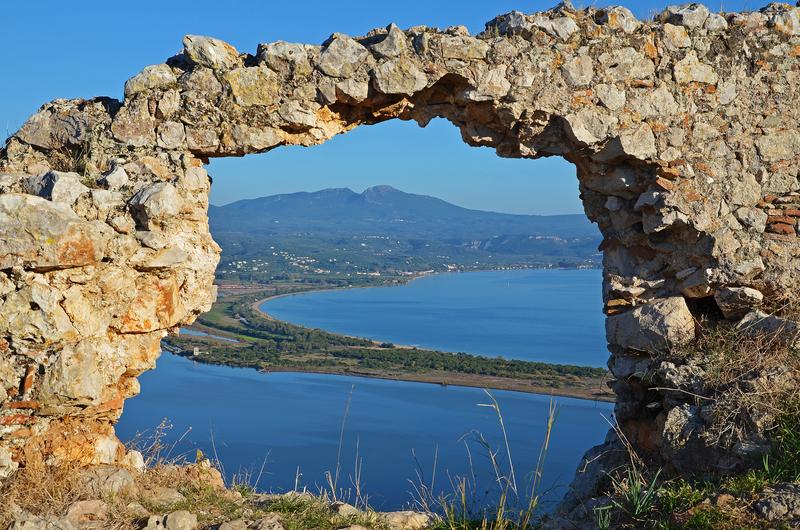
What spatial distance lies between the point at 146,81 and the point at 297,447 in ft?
31.6

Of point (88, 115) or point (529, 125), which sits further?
point (529, 125)

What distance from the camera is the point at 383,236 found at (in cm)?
11794

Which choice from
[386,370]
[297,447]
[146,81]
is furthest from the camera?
[386,370]

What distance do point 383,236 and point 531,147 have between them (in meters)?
112

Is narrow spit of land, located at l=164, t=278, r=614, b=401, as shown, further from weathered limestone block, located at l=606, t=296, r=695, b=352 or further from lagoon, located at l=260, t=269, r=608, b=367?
weathered limestone block, located at l=606, t=296, r=695, b=352

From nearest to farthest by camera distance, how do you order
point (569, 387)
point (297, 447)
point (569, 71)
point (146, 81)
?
point (146, 81), point (569, 71), point (297, 447), point (569, 387)

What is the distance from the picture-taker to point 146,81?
531 cm

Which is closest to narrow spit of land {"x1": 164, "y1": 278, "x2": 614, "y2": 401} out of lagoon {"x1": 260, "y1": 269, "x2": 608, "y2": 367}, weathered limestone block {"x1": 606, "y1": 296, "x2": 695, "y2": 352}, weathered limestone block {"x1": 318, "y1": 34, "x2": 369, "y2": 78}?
lagoon {"x1": 260, "y1": 269, "x2": 608, "y2": 367}

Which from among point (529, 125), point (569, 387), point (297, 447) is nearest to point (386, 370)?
point (569, 387)

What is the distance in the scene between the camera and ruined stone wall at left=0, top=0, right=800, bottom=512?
473 cm

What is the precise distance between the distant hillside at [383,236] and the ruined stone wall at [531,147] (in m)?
59.8

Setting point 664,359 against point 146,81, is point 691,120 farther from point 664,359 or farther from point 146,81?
point 146,81

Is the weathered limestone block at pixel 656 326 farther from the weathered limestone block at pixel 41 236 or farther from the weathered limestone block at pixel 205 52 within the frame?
the weathered limestone block at pixel 41 236

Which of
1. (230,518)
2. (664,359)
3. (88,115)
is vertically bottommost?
(230,518)
